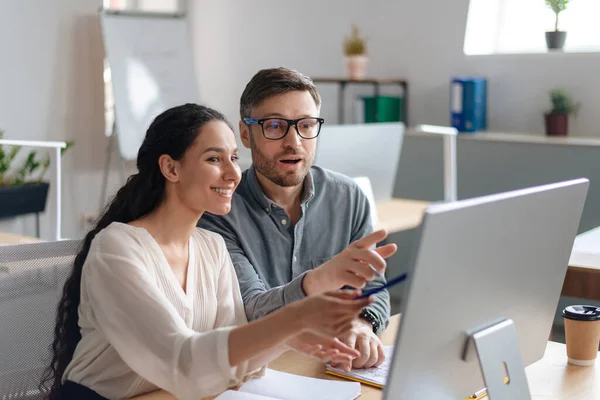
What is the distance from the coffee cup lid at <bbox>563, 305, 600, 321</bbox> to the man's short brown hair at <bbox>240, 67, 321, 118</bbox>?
737mm

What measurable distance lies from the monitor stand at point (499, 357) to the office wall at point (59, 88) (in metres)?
4.08

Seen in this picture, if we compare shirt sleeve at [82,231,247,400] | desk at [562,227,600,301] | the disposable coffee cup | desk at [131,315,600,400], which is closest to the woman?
shirt sleeve at [82,231,247,400]

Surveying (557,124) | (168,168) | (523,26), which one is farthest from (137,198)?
(523,26)

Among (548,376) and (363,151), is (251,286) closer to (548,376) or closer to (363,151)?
(548,376)

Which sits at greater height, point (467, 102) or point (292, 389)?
point (467, 102)

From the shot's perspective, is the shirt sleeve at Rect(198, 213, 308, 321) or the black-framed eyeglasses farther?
the black-framed eyeglasses

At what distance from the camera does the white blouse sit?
4.08 ft

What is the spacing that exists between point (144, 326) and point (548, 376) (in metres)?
0.74

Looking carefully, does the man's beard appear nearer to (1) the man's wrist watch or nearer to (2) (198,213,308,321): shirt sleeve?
(2) (198,213,308,321): shirt sleeve

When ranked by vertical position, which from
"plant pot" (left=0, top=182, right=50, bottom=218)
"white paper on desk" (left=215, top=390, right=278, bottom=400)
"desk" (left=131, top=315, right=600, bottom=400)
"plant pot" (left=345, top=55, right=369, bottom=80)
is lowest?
"plant pot" (left=0, top=182, right=50, bottom=218)

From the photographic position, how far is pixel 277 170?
1.86 metres

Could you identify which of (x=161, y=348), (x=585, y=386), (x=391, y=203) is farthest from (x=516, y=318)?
(x=391, y=203)

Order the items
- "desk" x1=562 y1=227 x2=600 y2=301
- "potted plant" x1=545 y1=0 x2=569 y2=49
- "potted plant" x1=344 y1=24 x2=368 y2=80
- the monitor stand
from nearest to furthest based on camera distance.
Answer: the monitor stand
"desk" x1=562 y1=227 x2=600 y2=301
"potted plant" x1=545 y1=0 x2=569 y2=49
"potted plant" x1=344 y1=24 x2=368 y2=80

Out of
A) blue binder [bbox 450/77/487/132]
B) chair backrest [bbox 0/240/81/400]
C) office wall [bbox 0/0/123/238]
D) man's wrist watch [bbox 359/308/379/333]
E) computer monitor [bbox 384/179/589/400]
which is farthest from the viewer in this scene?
office wall [bbox 0/0/123/238]
